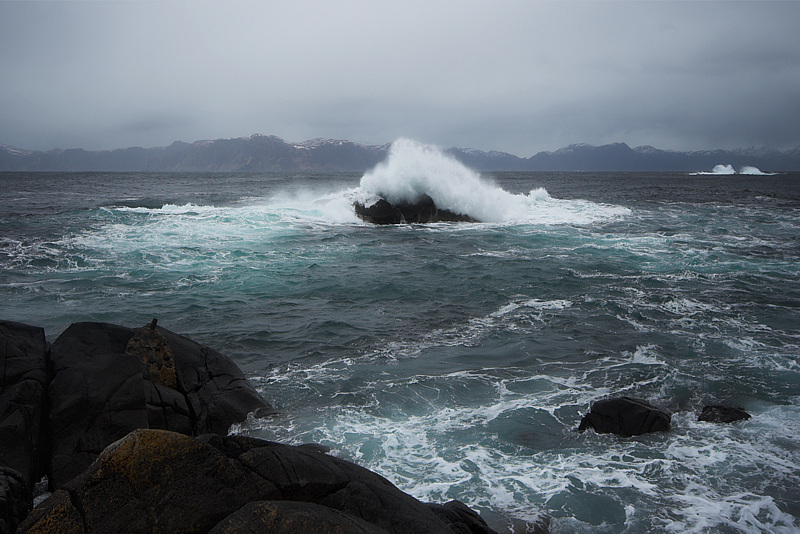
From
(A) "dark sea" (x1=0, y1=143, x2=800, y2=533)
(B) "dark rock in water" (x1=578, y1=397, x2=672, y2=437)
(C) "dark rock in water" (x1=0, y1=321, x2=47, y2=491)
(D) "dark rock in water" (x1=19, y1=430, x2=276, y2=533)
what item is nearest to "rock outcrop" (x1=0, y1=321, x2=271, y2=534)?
(C) "dark rock in water" (x1=0, y1=321, x2=47, y2=491)

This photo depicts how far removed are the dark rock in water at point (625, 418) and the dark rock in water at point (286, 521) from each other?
487cm

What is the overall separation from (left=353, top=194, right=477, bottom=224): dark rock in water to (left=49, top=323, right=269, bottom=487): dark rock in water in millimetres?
21915

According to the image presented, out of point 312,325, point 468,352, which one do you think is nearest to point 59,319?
point 312,325

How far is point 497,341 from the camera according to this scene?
1060 centimetres

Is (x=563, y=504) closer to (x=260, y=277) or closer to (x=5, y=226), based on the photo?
(x=260, y=277)

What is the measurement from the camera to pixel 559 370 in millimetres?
9281

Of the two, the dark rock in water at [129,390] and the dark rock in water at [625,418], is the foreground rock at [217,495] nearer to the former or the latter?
the dark rock in water at [129,390]

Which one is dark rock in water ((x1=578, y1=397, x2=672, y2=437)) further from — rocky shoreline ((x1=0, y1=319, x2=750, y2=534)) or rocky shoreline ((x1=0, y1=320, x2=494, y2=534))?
rocky shoreline ((x1=0, y1=320, x2=494, y2=534))

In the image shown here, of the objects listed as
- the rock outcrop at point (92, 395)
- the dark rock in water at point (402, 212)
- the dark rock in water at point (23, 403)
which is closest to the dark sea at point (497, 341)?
the rock outcrop at point (92, 395)

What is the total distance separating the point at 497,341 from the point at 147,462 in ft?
26.4

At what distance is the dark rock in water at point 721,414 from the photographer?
7.30 m

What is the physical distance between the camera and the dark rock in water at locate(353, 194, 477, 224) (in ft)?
96.3

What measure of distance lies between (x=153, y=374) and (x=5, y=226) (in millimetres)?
22986

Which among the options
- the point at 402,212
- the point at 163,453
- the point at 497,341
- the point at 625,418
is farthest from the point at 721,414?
the point at 402,212
